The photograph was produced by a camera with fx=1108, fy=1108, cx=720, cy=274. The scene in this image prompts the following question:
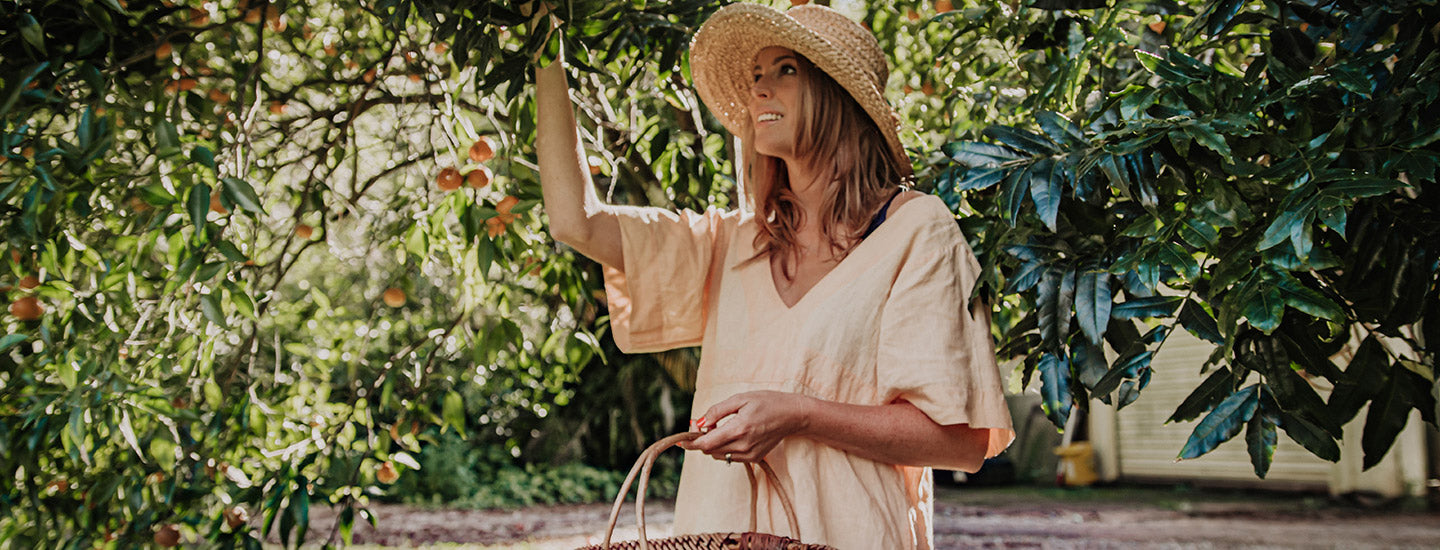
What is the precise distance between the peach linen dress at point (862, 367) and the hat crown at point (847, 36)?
0.26m

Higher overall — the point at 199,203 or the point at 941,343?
the point at 199,203

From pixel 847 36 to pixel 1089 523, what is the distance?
21.4ft

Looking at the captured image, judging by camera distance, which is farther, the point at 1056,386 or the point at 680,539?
the point at 1056,386

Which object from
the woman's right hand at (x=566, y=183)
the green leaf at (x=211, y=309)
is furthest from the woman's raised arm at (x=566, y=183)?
the green leaf at (x=211, y=309)

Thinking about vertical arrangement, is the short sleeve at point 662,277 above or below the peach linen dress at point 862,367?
above

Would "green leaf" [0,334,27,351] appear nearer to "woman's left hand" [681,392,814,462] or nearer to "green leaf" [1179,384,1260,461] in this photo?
"woman's left hand" [681,392,814,462]

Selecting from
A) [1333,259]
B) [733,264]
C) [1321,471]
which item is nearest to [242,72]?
[733,264]

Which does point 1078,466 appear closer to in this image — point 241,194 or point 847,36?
point 847,36

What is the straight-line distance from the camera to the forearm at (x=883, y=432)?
4.41 feet

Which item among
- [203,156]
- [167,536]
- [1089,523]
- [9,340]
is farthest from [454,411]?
[1089,523]

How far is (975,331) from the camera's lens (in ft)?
4.64

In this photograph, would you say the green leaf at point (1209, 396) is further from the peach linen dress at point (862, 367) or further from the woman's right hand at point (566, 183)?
the woman's right hand at point (566, 183)

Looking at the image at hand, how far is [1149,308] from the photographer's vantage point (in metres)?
1.35

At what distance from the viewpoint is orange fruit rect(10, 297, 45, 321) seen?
6.82 ft
